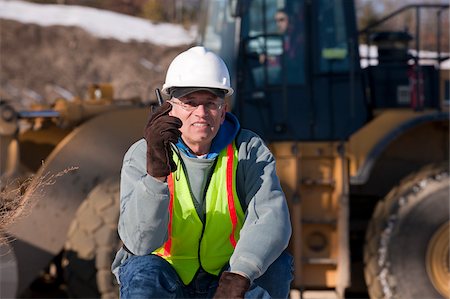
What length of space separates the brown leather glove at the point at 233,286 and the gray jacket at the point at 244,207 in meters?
0.03

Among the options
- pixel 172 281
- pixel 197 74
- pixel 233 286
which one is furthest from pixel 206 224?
→ pixel 197 74

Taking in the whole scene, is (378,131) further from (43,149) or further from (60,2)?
(60,2)

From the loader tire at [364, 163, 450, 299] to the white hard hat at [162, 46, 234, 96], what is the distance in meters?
3.66

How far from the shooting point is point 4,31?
24.7 m

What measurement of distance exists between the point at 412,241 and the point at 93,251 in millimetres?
2503

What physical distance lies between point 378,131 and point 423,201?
66 centimetres

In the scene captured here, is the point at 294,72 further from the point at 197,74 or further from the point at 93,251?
the point at 197,74

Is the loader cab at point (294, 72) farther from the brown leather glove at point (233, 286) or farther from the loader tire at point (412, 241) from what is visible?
the brown leather glove at point (233, 286)

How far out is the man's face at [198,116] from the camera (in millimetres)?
4375

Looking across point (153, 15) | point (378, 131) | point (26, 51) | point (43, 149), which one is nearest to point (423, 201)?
point (378, 131)

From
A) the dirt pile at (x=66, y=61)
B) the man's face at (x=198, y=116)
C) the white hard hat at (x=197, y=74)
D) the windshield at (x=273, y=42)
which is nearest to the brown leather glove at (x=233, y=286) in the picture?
the man's face at (x=198, y=116)

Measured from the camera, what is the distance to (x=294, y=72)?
8.20 meters

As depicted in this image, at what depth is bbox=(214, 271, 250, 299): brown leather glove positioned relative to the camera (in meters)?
4.03

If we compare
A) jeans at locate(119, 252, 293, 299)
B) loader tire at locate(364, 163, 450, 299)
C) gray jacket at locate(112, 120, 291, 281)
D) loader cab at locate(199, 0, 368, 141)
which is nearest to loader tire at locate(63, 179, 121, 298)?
loader cab at locate(199, 0, 368, 141)
